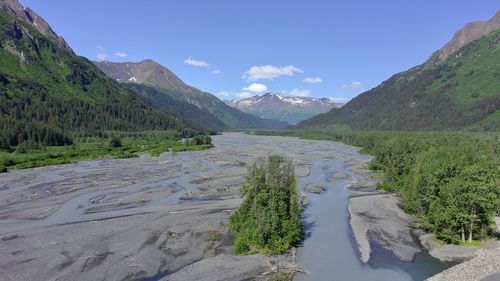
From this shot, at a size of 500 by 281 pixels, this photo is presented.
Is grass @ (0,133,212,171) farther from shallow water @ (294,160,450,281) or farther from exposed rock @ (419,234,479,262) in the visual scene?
exposed rock @ (419,234,479,262)

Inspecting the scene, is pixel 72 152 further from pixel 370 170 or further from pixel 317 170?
pixel 370 170

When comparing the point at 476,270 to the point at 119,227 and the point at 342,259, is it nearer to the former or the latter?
the point at 342,259

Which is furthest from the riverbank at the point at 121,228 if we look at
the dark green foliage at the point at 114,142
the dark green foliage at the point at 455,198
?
the dark green foliage at the point at 114,142

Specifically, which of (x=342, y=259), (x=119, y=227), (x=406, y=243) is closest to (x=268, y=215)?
(x=342, y=259)

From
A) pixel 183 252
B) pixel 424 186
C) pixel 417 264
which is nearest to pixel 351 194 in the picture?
pixel 424 186

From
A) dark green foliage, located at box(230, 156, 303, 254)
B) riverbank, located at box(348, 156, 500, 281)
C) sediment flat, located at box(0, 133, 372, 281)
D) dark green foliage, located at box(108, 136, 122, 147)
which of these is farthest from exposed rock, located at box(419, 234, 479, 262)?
dark green foliage, located at box(108, 136, 122, 147)

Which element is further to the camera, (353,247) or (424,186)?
(424,186)

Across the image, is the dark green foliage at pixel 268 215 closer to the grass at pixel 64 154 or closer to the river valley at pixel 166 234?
the river valley at pixel 166 234
